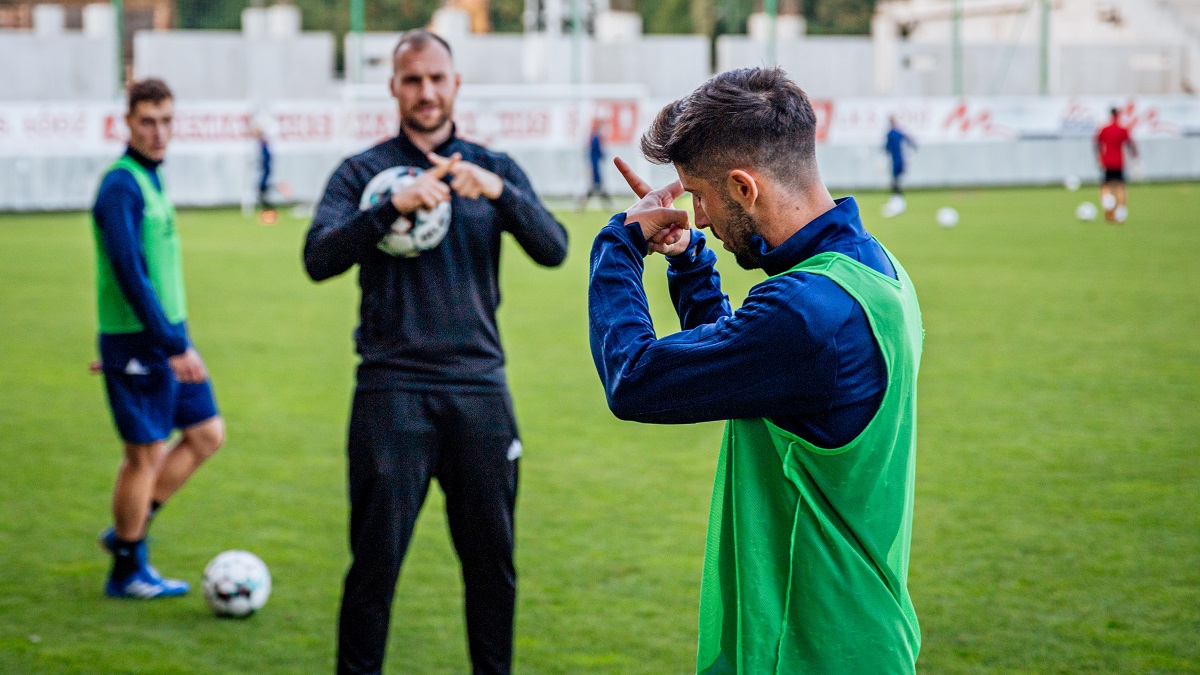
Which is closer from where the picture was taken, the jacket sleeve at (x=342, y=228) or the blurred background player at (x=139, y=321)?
the jacket sleeve at (x=342, y=228)

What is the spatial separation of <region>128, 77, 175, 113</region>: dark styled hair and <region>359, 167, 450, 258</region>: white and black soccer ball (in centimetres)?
180

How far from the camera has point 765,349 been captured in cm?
216

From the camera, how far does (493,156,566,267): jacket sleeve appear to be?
4293mm

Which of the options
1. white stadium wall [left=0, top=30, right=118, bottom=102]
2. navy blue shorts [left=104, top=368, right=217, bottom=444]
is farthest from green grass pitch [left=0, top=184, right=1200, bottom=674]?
white stadium wall [left=0, top=30, right=118, bottom=102]

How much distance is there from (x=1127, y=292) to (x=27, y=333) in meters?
11.9

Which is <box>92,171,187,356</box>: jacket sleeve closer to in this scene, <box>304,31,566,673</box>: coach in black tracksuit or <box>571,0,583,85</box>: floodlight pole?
<box>304,31,566,673</box>: coach in black tracksuit

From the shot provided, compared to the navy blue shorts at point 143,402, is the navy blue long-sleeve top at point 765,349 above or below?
above

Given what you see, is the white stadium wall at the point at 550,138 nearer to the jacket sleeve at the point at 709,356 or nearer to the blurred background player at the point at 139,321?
the blurred background player at the point at 139,321

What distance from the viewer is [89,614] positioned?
5.54 meters

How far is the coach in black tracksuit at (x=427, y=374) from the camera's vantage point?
13.5 ft

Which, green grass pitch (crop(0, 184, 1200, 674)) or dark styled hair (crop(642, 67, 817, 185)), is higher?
dark styled hair (crop(642, 67, 817, 185))

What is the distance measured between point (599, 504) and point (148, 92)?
320 centimetres

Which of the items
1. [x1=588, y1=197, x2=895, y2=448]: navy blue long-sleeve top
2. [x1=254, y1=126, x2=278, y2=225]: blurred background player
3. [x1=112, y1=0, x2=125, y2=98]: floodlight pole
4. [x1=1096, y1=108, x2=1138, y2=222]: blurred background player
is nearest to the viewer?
[x1=588, y1=197, x2=895, y2=448]: navy blue long-sleeve top

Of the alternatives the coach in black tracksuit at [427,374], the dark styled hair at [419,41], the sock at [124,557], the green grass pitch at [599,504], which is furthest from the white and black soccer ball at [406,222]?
the sock at [124,557]
